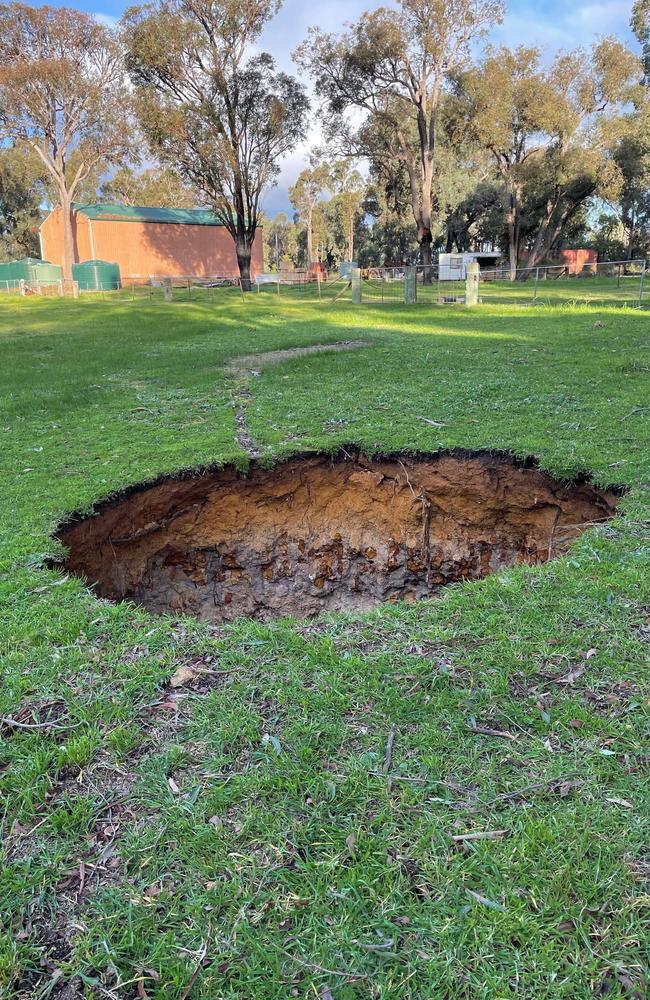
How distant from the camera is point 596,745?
241 cm

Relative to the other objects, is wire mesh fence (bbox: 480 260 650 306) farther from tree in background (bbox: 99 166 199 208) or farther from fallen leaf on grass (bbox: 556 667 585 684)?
tree in background (bbox: 99 166 199 208)

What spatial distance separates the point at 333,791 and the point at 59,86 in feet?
133

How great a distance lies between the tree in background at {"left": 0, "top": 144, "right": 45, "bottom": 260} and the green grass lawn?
58387 mm

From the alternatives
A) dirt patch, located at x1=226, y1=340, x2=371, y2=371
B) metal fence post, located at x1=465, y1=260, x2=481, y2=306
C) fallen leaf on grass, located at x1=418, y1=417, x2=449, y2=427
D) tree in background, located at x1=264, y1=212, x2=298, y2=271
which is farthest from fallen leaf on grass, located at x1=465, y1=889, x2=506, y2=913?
tree in background, located at x1=264, y1=212, x2=298, y2=271

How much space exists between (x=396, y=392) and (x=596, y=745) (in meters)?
6.56

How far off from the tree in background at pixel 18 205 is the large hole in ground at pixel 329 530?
55.5m

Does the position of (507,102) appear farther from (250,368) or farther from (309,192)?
(309,192)

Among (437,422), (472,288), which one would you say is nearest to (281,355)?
(437,422)

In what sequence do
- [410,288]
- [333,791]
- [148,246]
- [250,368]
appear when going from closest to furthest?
[333,791], [250,368], [410,288], [148,246]

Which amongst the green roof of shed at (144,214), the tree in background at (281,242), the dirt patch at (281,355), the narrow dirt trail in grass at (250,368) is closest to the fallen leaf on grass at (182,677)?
the narrow dirt trail in grass at (250,368)

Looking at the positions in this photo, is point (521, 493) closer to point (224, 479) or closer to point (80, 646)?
point (224, 479)

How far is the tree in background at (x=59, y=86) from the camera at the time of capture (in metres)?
→ 31.9

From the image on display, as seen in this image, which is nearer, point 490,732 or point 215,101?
point 490,732

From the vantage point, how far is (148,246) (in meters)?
42.8
